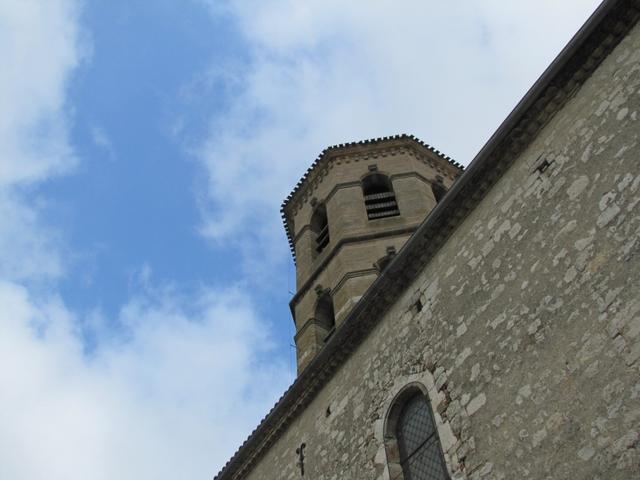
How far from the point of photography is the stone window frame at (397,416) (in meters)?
6.88

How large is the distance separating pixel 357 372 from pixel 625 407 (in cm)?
409

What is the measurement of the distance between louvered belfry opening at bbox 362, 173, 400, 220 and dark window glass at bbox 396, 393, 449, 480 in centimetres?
798

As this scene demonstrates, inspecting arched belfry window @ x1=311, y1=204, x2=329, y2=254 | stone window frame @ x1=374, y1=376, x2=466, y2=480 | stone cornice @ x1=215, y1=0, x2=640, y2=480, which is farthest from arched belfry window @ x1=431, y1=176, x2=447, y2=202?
stone window frame @ x1=374, y1=376, x2=466, y2=480

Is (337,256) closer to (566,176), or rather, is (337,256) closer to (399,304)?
(399,304)

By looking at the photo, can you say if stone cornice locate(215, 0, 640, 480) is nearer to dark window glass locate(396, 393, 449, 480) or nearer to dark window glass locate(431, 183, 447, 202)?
dark window glass locate(396, 393, 449, 480)

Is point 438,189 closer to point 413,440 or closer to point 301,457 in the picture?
point 301,457

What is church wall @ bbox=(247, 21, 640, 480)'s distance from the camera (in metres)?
5.32

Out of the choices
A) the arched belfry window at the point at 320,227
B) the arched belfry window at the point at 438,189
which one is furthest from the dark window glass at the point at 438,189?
the arched belfry window at the point at 320,227

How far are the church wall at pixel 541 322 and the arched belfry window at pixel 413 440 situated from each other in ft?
0.43

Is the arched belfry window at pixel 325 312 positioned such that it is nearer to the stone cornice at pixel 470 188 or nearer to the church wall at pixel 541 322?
the stone cornice at pixel 470 188

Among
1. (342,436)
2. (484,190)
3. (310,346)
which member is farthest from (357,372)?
(310,346)

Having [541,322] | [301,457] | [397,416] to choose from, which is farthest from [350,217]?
[541,322]

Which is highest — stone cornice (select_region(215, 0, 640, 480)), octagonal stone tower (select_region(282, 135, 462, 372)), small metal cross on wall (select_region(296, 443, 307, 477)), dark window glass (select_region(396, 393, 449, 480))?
octagonal stone tower (select_region(282, 135, 462, 372))

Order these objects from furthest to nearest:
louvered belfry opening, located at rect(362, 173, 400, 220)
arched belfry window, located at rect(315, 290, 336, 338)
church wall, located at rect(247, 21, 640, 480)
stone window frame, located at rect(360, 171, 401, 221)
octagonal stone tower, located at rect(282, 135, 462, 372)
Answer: stone window frame, located at rect(360, 171, 401, 221), louvered belfry opening, located at rect(362, 173, 400, 220), arched belfry window, located at rect(315, 290, 336, 338), octagonal stone tower, located at rect(282, 135, 462, 372), church wall, located at rect(247, 21, 640, 480)
